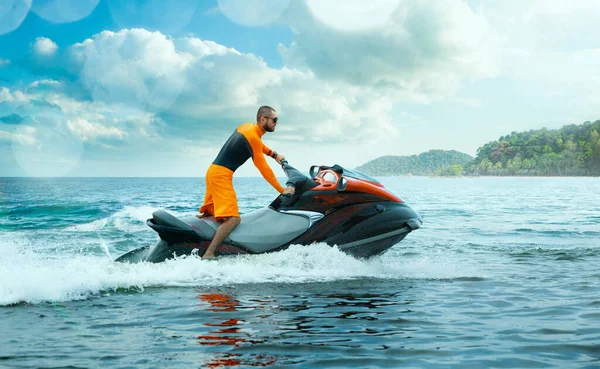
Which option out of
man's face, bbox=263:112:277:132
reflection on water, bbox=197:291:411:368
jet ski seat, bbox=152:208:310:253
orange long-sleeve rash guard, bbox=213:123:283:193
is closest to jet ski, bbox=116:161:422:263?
jet ski seat, bbox=152:208:310:253

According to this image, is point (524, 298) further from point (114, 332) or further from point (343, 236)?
point (114, 332)

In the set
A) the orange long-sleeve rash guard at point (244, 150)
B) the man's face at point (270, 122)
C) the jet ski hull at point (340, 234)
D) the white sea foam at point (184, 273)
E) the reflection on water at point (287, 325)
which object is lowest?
the reflection on water at point (287, 325)

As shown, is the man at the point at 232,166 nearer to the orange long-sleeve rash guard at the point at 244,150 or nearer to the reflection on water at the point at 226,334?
the orange long-sleeve rash guard at the point at 244,150

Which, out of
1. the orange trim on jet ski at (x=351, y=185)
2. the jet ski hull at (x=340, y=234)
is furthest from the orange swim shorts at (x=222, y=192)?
the orange trim on jet ski at (x=351, y=185)

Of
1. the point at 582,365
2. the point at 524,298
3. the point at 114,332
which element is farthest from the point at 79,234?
the point at 582,365

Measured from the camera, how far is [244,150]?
6527 millimetres

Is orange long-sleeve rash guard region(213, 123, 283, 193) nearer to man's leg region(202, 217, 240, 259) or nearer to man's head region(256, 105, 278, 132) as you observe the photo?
man's head region(256, 105, 278, 132)

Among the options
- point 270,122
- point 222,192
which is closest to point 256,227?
point 222,192

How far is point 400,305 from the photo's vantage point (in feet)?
17.6

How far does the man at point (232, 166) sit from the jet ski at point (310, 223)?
0.37ft

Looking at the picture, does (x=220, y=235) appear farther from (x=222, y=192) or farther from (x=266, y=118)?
(x=266, y=118)

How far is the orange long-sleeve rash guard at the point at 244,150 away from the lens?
6.46 metres

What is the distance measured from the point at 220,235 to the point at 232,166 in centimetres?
81

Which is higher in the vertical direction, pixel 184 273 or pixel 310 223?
pixel 310 223
